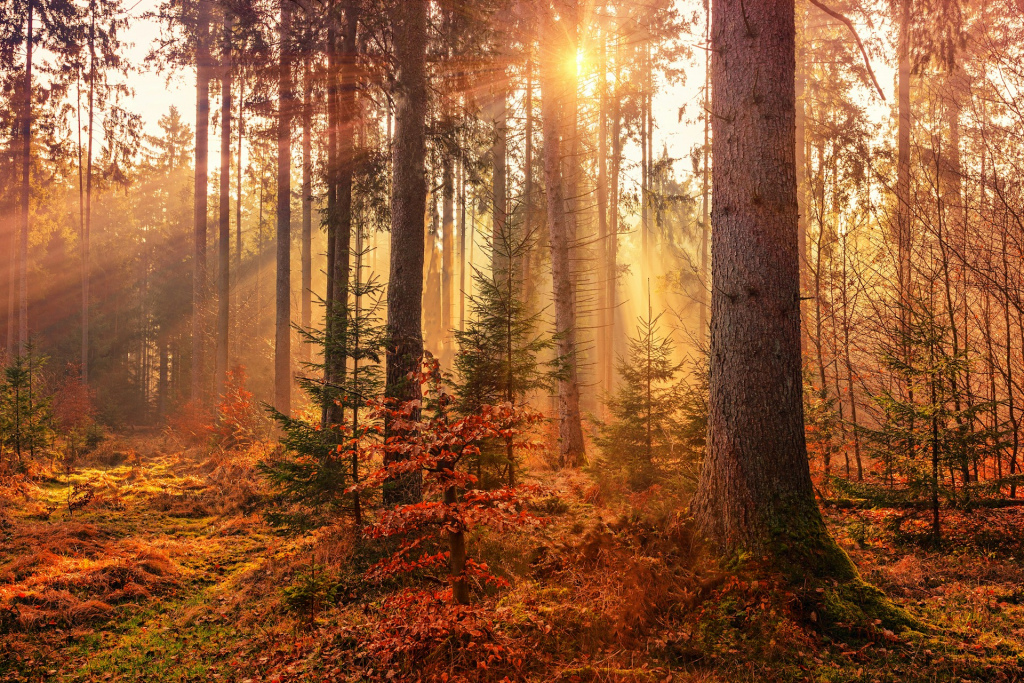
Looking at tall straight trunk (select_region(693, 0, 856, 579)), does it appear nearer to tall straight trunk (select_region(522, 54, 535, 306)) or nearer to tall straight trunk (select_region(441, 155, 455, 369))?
tall straight trunk (select_region(522, 54, 535, 306))

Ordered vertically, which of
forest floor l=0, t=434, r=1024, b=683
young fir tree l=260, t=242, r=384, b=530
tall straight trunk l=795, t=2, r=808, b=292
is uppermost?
tall straight trunk l=795, t=2, r=808, b=292

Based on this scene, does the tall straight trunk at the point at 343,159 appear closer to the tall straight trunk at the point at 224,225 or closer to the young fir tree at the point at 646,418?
the young fir tree at the point at 646,418

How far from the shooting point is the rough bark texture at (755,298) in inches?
183

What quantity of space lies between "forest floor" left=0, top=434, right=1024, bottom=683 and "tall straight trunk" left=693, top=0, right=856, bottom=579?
565mm

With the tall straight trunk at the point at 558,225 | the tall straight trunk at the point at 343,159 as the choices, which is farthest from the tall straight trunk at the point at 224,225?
the tall straight trunk at the point at 558,225

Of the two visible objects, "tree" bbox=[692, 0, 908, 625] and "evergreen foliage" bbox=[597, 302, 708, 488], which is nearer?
"tree" bbox=[692, 0, 908, 625]

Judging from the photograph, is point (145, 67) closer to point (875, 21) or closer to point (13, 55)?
point (13, 55)

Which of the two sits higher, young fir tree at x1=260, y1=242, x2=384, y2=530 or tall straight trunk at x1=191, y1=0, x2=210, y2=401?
tall straight trunk at x1=191, y1=0, x2=210, y2=401

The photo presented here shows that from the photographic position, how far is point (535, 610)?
4430mm

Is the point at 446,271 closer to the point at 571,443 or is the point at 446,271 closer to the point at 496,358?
the point at 571,443

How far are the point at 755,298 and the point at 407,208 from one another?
16.7ft

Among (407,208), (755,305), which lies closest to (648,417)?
(755,305)

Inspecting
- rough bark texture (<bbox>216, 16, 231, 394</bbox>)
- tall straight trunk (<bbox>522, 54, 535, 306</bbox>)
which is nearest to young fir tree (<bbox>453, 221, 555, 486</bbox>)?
tall straight trunk (<bbox>522, 54, 535, 306</bbox>)

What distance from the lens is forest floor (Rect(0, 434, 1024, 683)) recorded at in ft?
12.2
